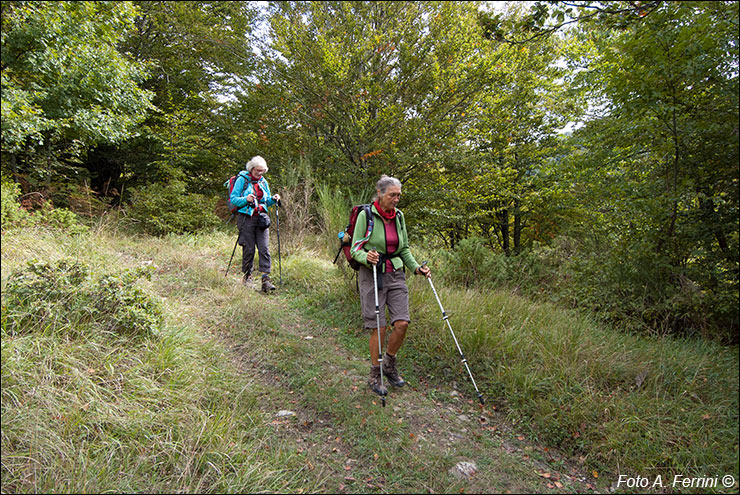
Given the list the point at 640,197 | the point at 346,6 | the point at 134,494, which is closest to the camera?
the point at 134,494

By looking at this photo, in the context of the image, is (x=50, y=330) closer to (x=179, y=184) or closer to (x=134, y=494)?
(x=134, y=494)

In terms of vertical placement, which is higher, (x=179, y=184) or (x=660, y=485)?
(x=179, y=184)

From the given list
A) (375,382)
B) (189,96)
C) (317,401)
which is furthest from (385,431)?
(189,96)

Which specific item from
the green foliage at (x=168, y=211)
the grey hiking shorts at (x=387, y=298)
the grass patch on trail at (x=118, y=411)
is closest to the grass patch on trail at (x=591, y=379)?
the grey hiking shorts at (x=387, y=298)

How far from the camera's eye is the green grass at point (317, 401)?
2426 millimetres

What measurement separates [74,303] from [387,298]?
2.96 meters

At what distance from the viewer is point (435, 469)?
2781 millimetres

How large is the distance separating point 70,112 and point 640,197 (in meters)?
6.91

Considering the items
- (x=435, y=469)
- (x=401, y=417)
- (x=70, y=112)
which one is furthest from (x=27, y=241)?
(x=435, y=469)

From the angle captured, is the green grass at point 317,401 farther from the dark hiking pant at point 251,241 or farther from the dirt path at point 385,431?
the dark hiking pant at point 251,241

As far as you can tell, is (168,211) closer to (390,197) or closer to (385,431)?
(390,197)

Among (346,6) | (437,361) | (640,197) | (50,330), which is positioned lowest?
(437,361)

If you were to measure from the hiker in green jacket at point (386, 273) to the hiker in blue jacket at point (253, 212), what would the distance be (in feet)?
9.27

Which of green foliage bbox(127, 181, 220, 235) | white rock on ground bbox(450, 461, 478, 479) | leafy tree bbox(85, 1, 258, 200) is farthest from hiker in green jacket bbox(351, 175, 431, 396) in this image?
green foliage bbox(127, 181, 220, 235)
